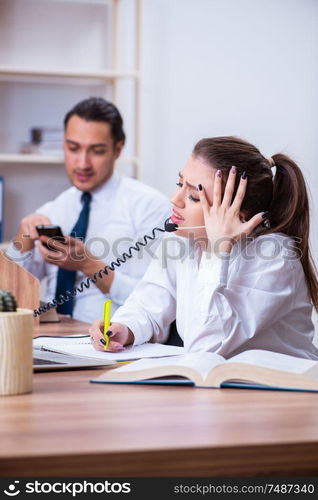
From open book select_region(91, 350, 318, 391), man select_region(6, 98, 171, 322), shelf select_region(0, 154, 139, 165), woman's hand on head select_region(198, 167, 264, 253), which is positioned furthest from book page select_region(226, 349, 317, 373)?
shelf select_region(0, 154, 139, 165)

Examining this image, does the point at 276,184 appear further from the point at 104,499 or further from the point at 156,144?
the point at 156,144

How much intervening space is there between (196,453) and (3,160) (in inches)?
139

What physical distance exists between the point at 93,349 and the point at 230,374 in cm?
52

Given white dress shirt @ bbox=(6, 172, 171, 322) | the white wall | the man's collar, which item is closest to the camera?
white dress shirt @ bbox=(6, 172, 171, 322)

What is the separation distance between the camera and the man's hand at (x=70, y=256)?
9.16 ft

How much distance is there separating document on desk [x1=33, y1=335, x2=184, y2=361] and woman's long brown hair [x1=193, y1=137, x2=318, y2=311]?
41 centimetres

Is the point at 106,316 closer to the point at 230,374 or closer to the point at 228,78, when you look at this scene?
the point at 230,374

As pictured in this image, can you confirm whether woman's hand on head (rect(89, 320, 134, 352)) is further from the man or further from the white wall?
the white wall

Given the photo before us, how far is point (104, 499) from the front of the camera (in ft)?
2.65

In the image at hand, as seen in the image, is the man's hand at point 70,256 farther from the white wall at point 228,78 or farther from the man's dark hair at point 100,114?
the white wall at point 228,78

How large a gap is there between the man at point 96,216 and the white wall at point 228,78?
3.31ft

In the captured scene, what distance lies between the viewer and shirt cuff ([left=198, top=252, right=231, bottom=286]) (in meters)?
1.65

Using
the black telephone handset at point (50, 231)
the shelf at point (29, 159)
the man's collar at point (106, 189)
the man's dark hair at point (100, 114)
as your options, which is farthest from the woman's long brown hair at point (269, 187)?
the shelf at point (29, 159)

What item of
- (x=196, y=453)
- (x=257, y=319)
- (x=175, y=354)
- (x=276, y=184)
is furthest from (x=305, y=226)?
(x=196, y=453)
